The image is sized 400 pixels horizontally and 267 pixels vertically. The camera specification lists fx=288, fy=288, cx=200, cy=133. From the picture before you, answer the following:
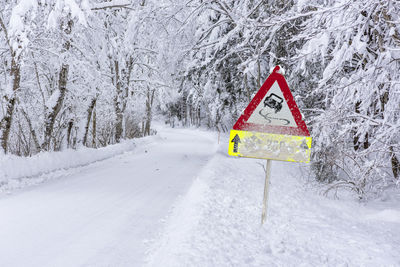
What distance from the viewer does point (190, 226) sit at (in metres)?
4.14

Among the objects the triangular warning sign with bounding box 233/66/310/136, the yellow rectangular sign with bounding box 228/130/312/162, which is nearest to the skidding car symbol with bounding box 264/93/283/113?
the triangular warning sign with bounding box 233/66/310/136

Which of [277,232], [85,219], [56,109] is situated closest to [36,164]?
[56,109]

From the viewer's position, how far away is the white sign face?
12.3ft

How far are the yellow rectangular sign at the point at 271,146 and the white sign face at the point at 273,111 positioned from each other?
172 mm

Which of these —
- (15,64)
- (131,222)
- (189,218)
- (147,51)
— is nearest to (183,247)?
(189,218)

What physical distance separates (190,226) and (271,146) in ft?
5.35

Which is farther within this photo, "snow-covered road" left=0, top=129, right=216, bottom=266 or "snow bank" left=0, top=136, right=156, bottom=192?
"snow bank" left=0, top=136, right=156, bottom=192

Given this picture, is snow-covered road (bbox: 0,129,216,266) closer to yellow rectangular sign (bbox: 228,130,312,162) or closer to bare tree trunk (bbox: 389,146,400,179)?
yellow rectangular sign (bbox: 228,130,312,162)

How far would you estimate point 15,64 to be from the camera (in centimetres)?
801

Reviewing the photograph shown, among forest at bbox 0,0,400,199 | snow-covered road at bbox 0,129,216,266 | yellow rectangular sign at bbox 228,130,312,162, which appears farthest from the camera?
forest at bbox 0,0,400,199

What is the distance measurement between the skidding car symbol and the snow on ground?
67.9 inches

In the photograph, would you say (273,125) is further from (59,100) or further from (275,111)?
(59,100)

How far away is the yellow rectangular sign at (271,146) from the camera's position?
145 inches

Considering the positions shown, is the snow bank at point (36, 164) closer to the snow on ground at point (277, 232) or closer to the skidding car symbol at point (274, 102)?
the snow on ground at point (277, 232)
